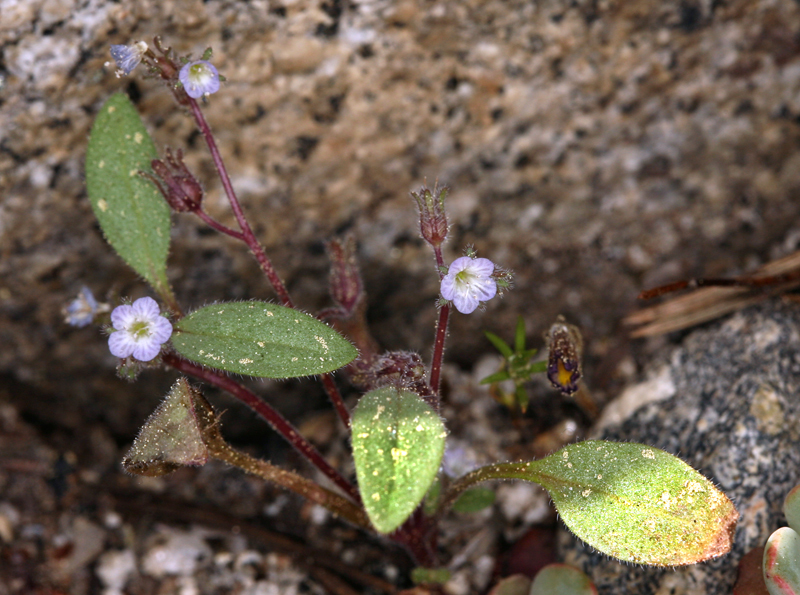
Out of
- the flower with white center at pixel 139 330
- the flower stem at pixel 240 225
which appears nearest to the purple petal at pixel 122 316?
the flower with white center at pixel 139 330

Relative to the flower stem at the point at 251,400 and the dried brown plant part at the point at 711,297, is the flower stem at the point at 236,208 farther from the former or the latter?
the dried brown plant part at the point at 711,297

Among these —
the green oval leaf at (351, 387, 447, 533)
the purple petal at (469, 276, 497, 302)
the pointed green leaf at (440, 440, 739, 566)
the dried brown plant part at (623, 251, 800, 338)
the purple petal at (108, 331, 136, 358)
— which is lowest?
the dried brown plant part at (623, 251, 800, 338)

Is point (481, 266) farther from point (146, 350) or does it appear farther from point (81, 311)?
point (81, 311)

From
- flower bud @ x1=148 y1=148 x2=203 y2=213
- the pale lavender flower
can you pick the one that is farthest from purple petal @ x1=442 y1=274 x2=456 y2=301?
the pale lavender flower

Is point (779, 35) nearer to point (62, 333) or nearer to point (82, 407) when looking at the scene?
point (62, 333)

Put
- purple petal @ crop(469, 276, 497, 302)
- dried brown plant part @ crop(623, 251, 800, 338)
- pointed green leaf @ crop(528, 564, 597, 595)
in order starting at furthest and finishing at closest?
dried brown plant part @ crop(623, 251, 800, 338) < pointed green leaf @ crop(528, 564, 597, 595) < purple petal @ crop(469, 276, 497, 302)

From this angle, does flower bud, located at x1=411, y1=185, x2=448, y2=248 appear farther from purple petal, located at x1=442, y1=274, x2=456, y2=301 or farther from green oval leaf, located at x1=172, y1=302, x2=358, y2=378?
green oval leaf, located at x1=172, y1=302, x2=358, y2=378

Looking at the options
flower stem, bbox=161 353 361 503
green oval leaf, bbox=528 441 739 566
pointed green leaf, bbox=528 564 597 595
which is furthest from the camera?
flower stem, bbox=161 353 361 503

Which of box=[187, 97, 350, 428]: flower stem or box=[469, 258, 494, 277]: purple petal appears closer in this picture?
box=[469, 258, 494, 277]: purple petal
